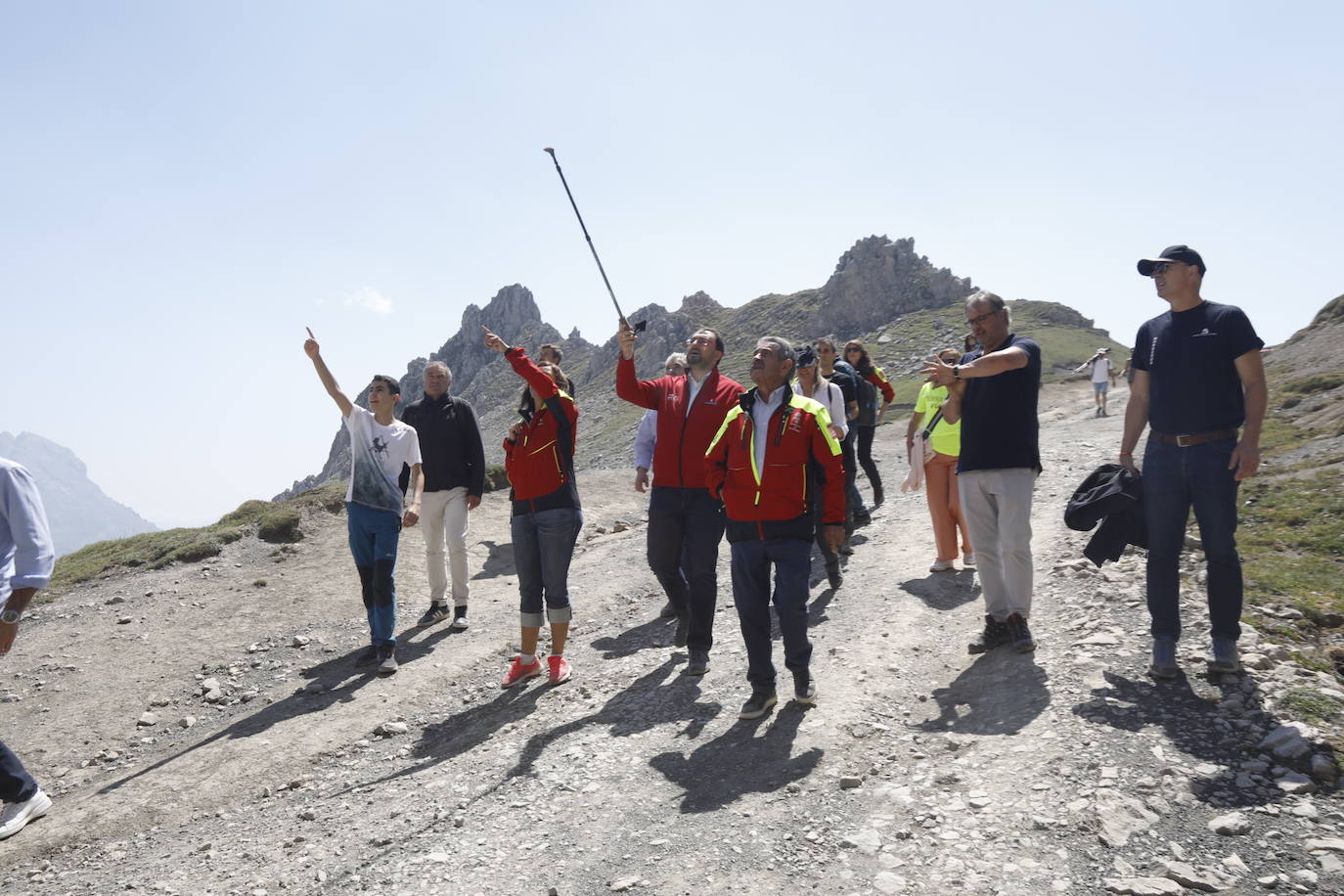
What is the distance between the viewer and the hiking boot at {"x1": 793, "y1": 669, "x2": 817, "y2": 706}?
5.75 metres

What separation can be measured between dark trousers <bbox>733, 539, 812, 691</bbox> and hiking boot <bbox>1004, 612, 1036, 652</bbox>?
1716mm

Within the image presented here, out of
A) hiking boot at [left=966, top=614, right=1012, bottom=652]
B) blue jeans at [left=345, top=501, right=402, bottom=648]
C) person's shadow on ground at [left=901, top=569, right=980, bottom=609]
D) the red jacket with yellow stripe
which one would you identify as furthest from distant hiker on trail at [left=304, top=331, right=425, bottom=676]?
hiking boot at [left=966, top=614, right=1012, bottom=652]

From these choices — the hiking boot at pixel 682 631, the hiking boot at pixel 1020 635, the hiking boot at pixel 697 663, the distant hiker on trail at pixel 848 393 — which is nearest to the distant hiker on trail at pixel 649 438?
the hiking boot at pixel 682 631

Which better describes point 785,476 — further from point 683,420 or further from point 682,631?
point 682,631

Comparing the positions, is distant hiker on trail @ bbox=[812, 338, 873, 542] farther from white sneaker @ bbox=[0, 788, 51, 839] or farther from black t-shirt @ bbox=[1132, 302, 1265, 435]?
white sneaker @ bbox=[0, 788, 51, 839]

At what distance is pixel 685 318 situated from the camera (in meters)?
142

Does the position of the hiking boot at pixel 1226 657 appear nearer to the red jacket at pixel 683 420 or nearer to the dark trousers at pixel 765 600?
the dark trousers at pixel 765 600

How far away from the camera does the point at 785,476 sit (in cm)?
557

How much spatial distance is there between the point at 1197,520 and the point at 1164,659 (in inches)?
35.8

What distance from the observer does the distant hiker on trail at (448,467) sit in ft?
30.3

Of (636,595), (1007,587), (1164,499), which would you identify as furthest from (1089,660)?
(636,595)

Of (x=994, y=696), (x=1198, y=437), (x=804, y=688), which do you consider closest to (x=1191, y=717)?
(x=994, y=696)

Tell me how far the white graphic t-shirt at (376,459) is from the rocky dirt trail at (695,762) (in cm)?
172

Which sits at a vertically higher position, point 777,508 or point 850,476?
point 777,508
